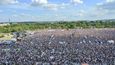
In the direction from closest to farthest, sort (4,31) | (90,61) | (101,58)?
1. (90,61)
2. (101,58)
3. (4,31)

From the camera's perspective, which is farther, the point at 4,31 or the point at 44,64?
the point at 4,31

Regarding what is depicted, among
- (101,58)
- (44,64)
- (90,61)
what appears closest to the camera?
(44,64)

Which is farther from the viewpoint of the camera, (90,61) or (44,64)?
(90,61)

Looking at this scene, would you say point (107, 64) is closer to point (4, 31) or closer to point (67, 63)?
point (67, 63)

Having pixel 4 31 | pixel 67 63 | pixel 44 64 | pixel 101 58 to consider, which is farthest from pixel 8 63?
pixel 4 31

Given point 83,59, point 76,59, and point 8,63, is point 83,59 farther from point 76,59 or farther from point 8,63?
point 8,63

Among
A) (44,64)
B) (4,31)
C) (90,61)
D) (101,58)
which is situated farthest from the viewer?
(4,31)

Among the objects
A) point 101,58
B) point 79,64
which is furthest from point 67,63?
point 101,58

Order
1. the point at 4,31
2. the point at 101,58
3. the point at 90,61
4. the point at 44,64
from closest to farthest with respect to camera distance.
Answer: the point at 44,64 < the point at 90,61 < the point at 101,58 < the point at 4,31
